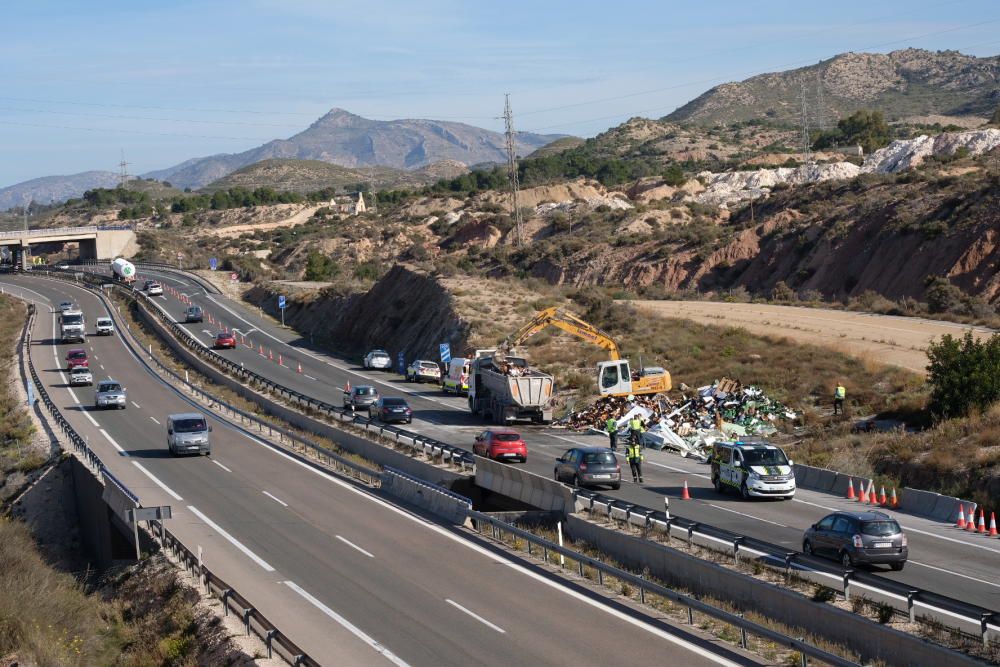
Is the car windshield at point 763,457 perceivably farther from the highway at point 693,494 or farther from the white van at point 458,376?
the white van at point 458,376

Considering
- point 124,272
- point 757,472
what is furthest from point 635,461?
point 124,272

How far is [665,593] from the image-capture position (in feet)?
60.0

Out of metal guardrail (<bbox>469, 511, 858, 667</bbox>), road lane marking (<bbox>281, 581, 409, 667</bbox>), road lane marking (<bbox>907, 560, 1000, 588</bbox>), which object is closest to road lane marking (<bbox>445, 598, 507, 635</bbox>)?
road lane marking (<bbox>281, 581, 409, 667</bbox>)

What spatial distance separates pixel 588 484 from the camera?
102ft

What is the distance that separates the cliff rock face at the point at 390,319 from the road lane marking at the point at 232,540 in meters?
31.7

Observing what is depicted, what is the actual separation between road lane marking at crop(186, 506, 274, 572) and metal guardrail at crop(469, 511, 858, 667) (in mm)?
5126

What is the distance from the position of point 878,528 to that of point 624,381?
891 inches

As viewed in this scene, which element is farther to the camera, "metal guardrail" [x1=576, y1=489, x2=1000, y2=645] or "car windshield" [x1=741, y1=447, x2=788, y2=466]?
"car windshield" [x1=741, y1=447, x2=788, y2=466]

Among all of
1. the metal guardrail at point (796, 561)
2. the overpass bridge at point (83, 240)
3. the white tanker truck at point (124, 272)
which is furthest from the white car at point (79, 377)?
the overpass bridge at point (83, 240)

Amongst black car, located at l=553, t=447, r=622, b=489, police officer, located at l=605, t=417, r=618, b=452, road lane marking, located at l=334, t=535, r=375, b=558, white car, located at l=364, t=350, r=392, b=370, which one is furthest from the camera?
white car, located at l=364, t=350, r=392, b=370

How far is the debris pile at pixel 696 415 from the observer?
39.5 m

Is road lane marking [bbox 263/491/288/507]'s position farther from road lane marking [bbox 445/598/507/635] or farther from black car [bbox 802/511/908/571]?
black car [bbox 802/511/908/571]

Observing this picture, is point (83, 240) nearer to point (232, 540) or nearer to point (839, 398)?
point (839, 398)

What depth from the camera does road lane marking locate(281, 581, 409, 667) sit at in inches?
673
